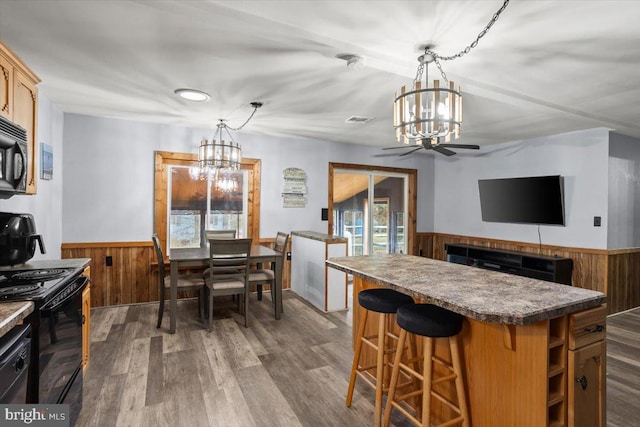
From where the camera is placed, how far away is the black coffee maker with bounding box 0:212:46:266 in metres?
2.15

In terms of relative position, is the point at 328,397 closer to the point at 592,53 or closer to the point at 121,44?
the point at 121,44

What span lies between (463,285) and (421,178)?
15.9ft

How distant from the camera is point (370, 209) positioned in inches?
234

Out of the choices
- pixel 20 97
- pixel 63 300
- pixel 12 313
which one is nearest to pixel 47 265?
pixel 63 300

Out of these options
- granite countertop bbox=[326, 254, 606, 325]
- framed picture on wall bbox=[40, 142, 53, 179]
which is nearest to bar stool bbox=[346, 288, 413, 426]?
granite countertop bbox=[326, 254, 606, 325]

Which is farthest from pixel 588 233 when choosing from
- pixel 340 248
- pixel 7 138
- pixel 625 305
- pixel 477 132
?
pixel 7 138

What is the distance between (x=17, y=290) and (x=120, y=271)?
290cm

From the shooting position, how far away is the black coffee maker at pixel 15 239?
7.05ft

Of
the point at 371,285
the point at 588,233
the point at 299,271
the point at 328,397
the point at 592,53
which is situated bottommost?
the point at 328,397

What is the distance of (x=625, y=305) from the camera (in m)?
4.41

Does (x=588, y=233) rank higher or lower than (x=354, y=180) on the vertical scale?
lower

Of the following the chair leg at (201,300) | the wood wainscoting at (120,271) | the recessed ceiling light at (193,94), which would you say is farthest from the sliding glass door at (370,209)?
the wood wainscoting at (120,271)

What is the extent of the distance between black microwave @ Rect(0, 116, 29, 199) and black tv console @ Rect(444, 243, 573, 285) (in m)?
5.33

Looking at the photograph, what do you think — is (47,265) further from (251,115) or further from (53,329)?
(251,115)
